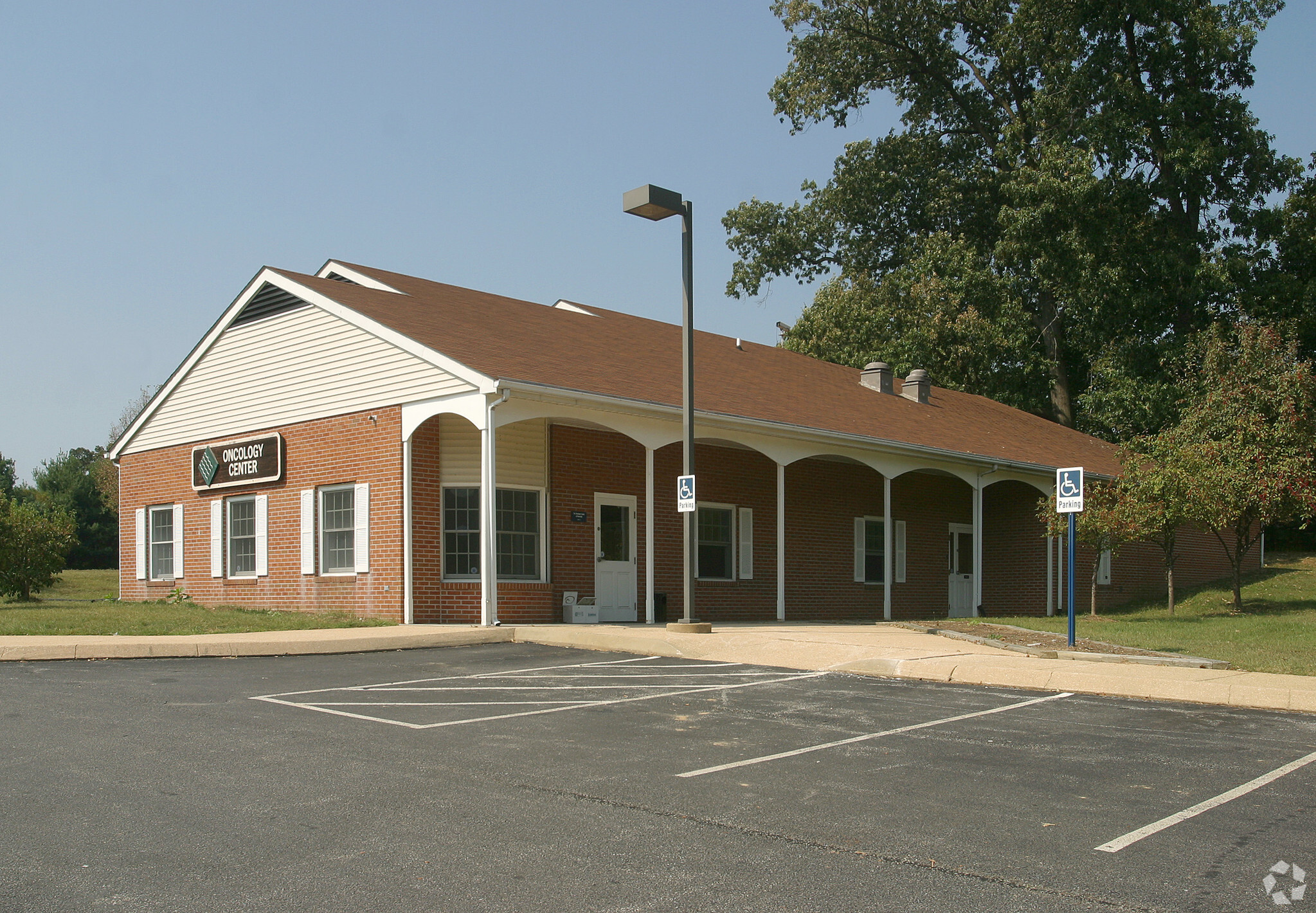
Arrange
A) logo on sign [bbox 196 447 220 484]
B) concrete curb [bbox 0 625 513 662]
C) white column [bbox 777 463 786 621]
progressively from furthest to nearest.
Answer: logo on sign [bbox 196 447 220 484] → white column [bbox 777 463 786 621] → concrete curb [bbox 0 625 513 662]

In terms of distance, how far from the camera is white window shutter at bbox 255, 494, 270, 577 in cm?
1992

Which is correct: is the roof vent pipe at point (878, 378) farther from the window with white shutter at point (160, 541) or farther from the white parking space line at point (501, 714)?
the white parking space line at point (501, 714)

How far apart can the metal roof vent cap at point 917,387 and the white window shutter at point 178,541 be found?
57.9 feet

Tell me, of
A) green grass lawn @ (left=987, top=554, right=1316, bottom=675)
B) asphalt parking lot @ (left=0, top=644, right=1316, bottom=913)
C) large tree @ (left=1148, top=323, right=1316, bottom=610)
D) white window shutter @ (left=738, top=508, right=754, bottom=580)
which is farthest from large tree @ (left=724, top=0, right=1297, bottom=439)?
asphalt parking lot @ (left=0, top=644, right=1316, bottom=913)

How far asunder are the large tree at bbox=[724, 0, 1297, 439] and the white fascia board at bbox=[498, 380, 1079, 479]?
12336mm

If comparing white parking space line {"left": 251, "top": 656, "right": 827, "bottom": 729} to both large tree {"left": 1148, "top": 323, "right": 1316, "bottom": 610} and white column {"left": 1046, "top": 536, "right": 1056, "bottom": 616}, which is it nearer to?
large tree {"left": 1148, "top": 323, "right": 1316, "bottom": 610}

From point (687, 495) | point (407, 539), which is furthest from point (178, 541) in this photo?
point (687, 495)

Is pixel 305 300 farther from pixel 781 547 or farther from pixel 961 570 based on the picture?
pixel 961 570

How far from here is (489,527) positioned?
16.1m

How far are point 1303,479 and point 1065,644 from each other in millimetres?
9459

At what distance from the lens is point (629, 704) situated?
378 inches

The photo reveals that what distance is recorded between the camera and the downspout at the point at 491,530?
52.1ft

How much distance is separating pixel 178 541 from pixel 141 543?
4.68ft

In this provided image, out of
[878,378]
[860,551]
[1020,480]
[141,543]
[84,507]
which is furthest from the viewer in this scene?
[84,507]
